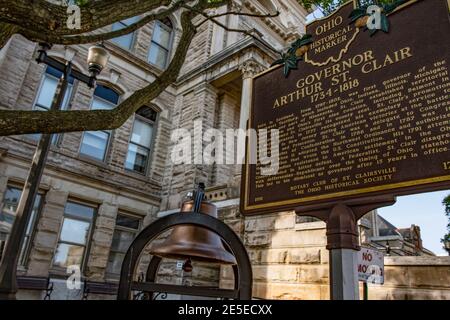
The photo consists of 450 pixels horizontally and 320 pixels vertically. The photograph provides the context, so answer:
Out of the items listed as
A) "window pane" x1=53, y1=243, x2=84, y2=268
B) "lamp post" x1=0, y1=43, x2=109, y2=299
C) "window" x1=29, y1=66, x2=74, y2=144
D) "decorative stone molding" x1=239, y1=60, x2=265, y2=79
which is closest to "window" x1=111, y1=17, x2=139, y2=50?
"window" x1=29, y1=66, x2=74, y2=144

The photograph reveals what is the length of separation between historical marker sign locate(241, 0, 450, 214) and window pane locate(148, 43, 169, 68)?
11975 millimetres

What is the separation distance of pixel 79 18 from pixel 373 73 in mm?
3553

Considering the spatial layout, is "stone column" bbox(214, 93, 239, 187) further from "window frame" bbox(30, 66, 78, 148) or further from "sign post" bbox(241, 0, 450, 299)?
"sign post" bbox(241, 0, 450, 299)

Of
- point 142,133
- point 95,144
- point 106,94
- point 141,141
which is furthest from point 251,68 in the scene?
point 95,144

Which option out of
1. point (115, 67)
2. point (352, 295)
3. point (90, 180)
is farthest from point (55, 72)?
point (352, 295)

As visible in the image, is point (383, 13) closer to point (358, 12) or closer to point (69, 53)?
point (358, 12)

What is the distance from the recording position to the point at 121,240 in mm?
11375

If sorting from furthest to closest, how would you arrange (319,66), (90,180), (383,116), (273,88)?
(90,180)
(273,88)
(319,66)
(383,116)

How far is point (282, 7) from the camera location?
63.1 ft

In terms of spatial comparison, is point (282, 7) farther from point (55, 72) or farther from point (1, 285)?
point (1, 285)

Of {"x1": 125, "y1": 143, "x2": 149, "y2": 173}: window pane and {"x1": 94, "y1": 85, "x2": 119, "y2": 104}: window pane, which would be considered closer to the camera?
{"x1": 94, "y1": 85, "x2": 119, "y2": 104}: window pane

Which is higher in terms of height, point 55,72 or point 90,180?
point 55,72

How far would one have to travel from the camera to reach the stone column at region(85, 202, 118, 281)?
10.2 m

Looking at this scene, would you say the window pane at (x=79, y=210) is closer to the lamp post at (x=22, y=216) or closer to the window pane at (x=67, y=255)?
the window pane at (x=67, y=255)
